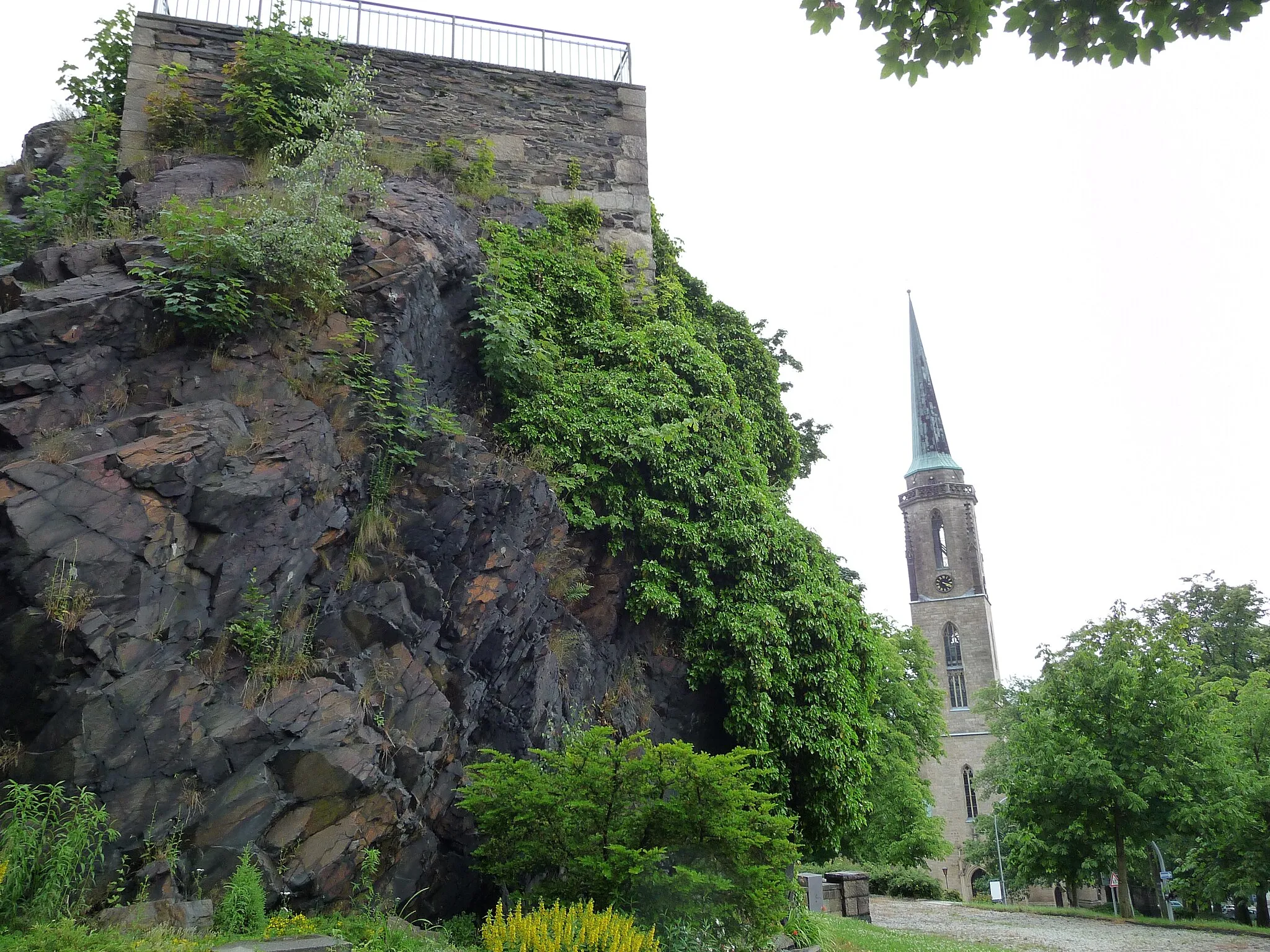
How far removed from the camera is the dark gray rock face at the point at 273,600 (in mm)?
6062

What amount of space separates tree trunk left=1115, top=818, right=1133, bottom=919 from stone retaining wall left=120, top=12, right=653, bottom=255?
57.1 ft

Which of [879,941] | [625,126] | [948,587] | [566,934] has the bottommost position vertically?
[879,941]

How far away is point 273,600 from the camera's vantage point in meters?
7.23

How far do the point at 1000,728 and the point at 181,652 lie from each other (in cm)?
3294

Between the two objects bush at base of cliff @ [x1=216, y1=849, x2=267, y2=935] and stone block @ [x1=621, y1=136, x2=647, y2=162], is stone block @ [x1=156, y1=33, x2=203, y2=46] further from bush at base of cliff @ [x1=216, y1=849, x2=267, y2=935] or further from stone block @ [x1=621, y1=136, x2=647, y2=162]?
bush at base of cliff @ [x1=216, y1=849, x2=267, y2=935]

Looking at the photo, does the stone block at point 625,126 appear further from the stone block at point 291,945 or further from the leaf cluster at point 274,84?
the stone block at point 291,945

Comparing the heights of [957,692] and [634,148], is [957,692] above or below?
below

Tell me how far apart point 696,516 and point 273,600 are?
5.41 metres

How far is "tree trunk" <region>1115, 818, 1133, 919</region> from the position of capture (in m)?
20.2

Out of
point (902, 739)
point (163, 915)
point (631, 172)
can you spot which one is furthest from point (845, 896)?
point (163, 915)

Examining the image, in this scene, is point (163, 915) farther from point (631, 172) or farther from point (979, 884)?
point (979, 884)

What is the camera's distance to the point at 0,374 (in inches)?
283

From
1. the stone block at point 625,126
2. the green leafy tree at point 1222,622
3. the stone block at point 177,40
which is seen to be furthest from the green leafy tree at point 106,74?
the green leafy tree at point 1222,622

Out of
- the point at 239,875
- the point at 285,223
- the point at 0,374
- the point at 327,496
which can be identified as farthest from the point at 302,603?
the point at 285,223
